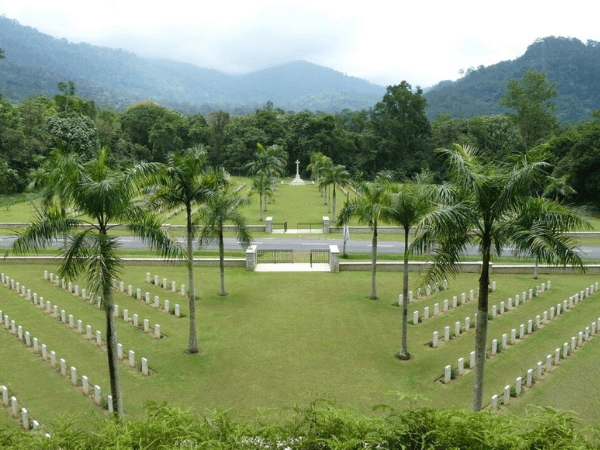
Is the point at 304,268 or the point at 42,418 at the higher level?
the point at 304,268

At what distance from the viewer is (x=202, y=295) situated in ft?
80.1

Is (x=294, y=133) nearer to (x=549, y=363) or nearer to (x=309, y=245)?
(x=309, y=245)

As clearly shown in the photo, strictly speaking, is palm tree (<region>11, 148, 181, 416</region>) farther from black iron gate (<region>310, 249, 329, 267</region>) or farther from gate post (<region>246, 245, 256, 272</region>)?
black iron gate (<region>310, 249, 329, 267</region>)

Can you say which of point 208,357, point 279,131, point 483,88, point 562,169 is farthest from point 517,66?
point 208,357

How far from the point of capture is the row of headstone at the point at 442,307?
20953mm

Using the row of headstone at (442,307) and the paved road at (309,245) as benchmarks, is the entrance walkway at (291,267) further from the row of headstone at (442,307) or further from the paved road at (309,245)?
the row of headstone at (442,307)

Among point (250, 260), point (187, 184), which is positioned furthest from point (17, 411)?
point (250, 260)

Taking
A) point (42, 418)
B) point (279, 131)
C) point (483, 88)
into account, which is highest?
point (483, 88)

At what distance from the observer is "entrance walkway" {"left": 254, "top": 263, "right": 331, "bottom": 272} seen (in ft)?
94.4

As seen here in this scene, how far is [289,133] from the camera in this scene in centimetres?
8888

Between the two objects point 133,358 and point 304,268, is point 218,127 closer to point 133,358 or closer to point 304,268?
point 304,268

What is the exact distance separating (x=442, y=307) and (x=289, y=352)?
28.1 feet

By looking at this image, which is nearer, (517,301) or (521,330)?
(521,330)

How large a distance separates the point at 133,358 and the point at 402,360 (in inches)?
359
